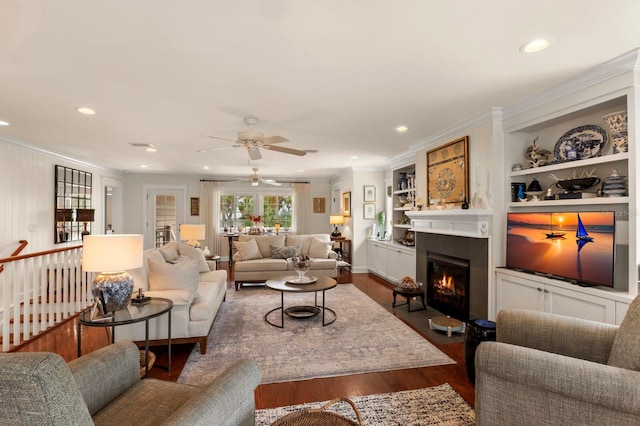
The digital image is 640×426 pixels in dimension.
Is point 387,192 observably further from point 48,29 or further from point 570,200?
point 48,29

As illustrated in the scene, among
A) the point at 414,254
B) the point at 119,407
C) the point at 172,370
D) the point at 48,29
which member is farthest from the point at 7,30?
the point at 414,254

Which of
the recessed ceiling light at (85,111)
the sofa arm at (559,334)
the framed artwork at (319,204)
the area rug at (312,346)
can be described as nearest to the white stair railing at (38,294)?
the recessed ceiling light at (85,111)

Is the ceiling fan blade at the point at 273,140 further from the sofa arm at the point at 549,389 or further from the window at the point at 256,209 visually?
the window at the point at 256,209

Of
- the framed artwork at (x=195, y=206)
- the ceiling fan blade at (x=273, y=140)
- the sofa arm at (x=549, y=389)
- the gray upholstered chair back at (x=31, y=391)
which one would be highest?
the ceiling fan blade at (x=273, y=140)

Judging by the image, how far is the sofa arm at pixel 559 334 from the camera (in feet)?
5.63

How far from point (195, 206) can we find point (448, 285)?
22.2ft

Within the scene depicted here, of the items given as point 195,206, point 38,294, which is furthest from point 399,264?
point 195,206

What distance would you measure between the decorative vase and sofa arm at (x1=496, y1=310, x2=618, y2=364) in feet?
4.68

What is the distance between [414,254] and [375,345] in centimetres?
229

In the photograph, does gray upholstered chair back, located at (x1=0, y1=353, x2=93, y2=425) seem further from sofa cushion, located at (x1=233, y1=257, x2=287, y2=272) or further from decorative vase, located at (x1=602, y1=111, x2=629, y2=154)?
sofa cushion, located at (x1=233, y1=257, x2=287, y2=272)

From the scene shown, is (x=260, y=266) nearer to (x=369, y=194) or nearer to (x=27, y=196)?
(x=369, y=194)

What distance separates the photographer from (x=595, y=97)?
8.26ft

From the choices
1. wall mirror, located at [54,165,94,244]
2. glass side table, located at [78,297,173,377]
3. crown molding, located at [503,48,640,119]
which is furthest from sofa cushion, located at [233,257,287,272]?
crown molding, located at [503,48,640,119]

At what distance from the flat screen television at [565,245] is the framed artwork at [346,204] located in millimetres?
4211
